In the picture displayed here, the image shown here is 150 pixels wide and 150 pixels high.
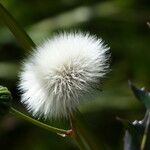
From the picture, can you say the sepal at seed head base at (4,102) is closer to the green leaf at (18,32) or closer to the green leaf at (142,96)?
the green leaf at (18,32)

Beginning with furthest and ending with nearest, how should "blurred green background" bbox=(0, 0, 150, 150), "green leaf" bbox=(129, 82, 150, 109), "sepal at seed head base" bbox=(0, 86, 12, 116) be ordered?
"blurred green background" bbox=(0, 0, 150, 150) < "sepal at seed head base" bbox=(0, 86, 12, 116) < "green leaf" bbox=(129, 82, 150, 109)

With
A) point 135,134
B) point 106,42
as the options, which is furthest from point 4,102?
point 106,42

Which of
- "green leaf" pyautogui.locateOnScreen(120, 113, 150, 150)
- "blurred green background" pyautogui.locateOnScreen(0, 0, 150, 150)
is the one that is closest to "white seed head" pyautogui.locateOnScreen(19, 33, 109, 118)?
"green leaf" pyautogui.locateOnScreen(120, 113, 150, 150)

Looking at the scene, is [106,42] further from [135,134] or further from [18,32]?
[135,134]

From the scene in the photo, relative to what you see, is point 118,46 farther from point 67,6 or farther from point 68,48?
point 68,48

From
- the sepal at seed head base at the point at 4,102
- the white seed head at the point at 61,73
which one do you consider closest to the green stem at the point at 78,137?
the white seed head at the point at 61,73

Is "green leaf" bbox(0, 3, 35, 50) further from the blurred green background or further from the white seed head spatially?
the blurred green background

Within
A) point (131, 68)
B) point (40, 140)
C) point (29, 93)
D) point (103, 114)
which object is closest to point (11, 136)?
point (40, 140)
